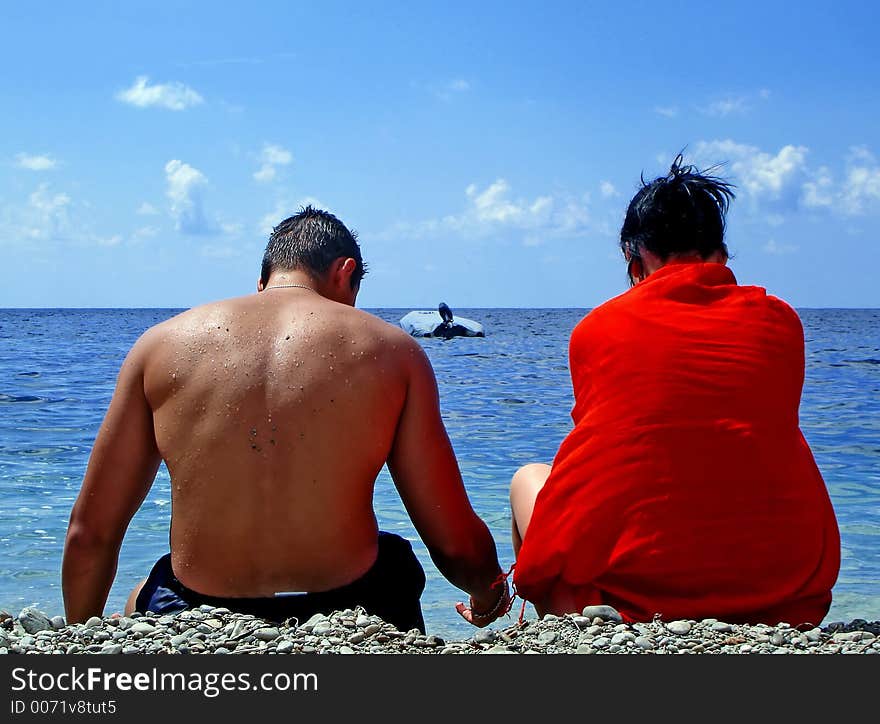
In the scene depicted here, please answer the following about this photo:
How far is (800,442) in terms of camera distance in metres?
2.69

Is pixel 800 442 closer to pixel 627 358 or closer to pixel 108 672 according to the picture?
pixel 627 358

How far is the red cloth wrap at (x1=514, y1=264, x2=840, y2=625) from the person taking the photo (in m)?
2.57

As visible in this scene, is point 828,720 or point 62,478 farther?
point 62,478

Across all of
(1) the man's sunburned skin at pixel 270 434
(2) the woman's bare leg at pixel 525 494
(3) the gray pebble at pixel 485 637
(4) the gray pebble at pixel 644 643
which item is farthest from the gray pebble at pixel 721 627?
(1) the man's sunburned skin at pixel 270 434

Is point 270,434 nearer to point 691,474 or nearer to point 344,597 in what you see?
point 344,597

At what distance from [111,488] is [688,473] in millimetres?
1636

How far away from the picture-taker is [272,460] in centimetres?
258

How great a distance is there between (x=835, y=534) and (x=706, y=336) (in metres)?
0.68

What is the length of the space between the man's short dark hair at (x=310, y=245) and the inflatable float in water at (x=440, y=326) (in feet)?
87.7

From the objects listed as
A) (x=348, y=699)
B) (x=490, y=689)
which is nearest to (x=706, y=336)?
(x=490, y=689)

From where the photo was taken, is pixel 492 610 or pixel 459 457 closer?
pixel 492 610

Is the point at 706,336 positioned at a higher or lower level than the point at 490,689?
higher

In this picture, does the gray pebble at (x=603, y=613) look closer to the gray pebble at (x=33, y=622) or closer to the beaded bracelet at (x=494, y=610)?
the beaded bracelet at (x=494, y=610)

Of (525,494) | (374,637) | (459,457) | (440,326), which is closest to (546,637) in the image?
(374,637)
